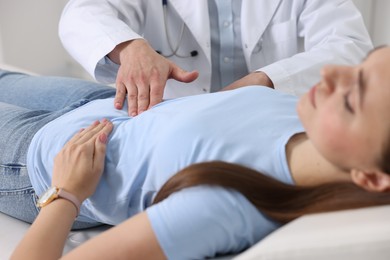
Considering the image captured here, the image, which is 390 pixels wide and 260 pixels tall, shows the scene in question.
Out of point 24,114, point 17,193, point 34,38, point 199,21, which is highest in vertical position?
point 199,21

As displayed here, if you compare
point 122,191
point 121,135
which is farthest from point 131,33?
point 122,191

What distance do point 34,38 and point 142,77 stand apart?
1964 millimetres

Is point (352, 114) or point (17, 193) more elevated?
point (352, 114)

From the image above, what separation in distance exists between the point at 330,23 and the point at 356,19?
8 centimetres

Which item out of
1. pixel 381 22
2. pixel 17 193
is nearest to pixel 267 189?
pixel 17 193

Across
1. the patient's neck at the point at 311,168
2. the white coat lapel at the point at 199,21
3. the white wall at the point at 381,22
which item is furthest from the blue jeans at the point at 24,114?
the white wall at the point at 381,22

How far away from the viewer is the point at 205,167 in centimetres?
85

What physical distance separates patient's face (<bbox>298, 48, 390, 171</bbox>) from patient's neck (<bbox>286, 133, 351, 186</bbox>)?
0.9 inches

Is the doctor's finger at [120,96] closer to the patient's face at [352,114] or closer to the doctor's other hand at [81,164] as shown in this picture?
the doctor's other hand at [81,164]

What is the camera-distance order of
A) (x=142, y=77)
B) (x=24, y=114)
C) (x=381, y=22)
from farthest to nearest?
(x=381, y=22)
(x=24, y=114)
(x=142, y=77)

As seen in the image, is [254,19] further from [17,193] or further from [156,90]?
[17,193]

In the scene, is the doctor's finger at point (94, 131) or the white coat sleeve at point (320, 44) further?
the white coat sleeve at point (320, 44)

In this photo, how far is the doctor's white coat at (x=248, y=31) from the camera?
144 cm

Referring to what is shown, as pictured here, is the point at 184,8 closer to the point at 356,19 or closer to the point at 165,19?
the point at 165,19
